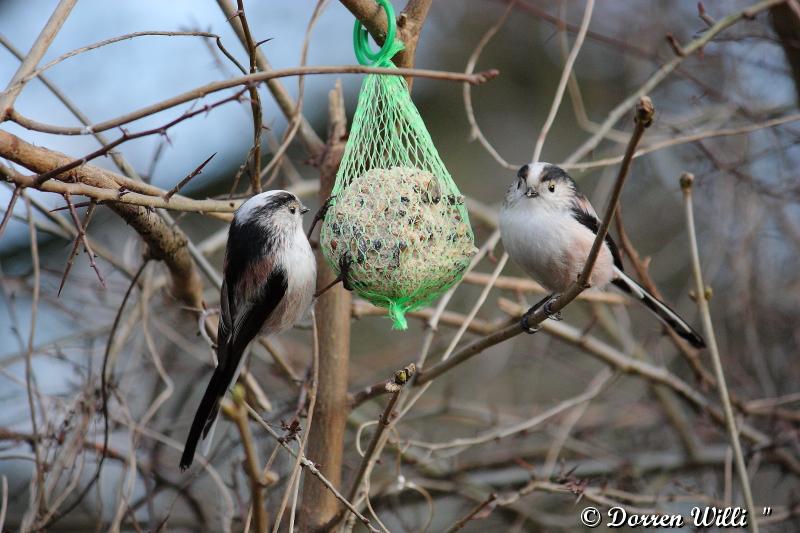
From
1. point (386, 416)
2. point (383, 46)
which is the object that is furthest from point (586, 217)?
point (386, 416)

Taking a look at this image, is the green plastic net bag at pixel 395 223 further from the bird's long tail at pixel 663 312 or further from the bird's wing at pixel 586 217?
the bird's long tail at pixel 663 312

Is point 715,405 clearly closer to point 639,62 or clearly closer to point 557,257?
point 557,257

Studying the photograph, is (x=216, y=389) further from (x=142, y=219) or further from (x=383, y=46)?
(x=383, y=46)

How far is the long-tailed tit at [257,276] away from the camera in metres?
3.10

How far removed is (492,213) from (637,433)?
5.60 feet

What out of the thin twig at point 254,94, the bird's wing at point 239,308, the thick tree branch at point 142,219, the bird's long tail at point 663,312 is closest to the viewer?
the thick tree branch at point 142,219

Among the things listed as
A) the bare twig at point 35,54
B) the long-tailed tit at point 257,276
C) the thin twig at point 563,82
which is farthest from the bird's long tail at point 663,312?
the bare twig at point 35,54

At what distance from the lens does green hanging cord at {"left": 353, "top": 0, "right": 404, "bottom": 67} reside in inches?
113

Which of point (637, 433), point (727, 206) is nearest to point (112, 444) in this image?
point (637, 433)

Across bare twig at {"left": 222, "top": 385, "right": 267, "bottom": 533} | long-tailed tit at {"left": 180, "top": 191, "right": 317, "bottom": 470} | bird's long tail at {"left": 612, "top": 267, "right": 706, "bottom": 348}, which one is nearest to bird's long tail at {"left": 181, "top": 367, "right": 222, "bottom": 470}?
long-tailed tit at {"left": 180, "top": 191, "right": 317, "bottom": 470}

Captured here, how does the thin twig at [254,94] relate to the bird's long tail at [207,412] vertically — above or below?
above

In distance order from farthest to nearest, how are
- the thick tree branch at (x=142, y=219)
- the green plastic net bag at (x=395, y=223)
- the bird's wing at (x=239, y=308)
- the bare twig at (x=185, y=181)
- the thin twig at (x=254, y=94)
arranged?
the bird's wing at (x=239, y=308), the green plastic net bag at (x=395, y=223), the thin twig at (x=254, y=94), the thick tree branch at (x=142, y=219), the bare twig at (x=185, y=181)

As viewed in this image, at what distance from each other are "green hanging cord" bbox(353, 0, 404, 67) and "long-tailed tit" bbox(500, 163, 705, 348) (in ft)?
2.57

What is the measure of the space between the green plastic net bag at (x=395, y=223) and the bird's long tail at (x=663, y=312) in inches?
37.9
